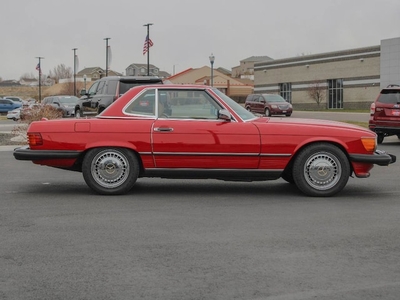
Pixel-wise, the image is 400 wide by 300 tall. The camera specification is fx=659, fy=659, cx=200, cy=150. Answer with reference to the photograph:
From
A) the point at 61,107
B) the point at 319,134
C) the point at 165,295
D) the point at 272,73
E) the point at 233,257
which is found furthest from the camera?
the point at 272,73

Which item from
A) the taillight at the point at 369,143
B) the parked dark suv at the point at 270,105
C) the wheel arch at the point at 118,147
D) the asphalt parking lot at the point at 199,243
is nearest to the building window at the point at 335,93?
the parked dark suv at the point at 270,105

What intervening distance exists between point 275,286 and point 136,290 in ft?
3.30

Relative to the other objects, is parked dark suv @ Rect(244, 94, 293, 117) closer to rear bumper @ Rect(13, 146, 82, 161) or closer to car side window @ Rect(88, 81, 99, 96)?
car side window @ Rect(88, 81, 99, 96)

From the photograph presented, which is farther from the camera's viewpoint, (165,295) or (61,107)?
(61,107)

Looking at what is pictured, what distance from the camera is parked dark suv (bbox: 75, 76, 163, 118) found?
2139 centimetres

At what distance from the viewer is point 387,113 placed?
1903 cm

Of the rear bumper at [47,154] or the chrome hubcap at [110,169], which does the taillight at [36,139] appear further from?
the chrome hubcap at [110,169]

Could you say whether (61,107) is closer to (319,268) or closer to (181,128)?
(181,128)

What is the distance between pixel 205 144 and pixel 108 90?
13546mm

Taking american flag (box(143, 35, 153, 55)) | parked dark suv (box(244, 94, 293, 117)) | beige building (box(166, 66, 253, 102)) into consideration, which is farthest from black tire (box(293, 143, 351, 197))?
beige building (box(166, 66, 253, 102))

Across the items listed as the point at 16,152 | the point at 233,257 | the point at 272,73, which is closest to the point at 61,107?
the point at 16,152

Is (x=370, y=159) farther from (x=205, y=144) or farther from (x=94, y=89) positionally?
(x=94, y=89)

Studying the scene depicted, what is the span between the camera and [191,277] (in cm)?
503

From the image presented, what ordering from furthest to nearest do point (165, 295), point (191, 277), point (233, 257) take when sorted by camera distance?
1. point (233, 257)
2. point (191, 277)
3. point (165, 295)
